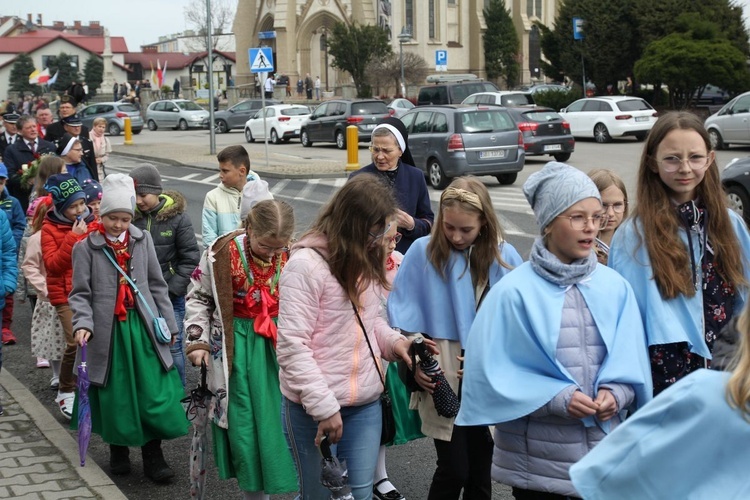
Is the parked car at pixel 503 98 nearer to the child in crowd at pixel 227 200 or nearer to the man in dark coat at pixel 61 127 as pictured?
the man in dark coat at pixel 61 127

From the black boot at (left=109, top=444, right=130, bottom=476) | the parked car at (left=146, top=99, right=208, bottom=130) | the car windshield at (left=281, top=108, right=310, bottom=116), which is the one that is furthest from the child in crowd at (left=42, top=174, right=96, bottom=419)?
the parked car at (left=146, top=99, right=208, bottom=130)

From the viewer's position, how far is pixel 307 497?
13.3 ft

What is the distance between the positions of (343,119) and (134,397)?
90.1ft

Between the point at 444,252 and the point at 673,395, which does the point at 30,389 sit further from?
the point at 673,395

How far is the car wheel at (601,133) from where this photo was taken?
31.2m

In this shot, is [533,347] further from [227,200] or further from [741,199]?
[741,199]

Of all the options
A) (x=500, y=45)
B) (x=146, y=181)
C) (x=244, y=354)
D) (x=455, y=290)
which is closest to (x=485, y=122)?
(x=146, y=181)

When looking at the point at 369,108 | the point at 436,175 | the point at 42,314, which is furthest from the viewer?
the point at 369,108

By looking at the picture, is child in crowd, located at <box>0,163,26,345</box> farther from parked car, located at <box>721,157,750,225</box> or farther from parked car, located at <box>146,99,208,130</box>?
parked car, located at <box>146,99,208,130</box>

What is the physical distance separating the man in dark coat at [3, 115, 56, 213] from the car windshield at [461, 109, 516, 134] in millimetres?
10328

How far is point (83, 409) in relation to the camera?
5.64m

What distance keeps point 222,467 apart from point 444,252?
1494 millimetres

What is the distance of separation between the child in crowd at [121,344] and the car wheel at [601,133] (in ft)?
88.1

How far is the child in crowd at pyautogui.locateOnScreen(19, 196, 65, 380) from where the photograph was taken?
7.62m
